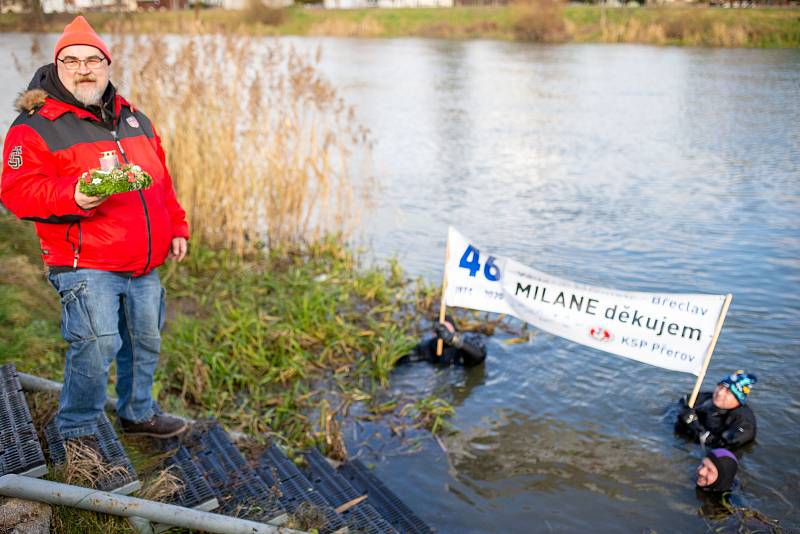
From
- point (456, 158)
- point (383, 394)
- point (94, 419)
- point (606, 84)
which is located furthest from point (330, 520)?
point (606, 84)

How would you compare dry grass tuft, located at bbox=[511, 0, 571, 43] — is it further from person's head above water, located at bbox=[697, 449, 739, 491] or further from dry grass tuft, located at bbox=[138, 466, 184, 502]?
dry grass tuft, located at bbox=[138, 466, 184, 502]

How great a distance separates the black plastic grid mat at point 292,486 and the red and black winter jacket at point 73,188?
4.62ft

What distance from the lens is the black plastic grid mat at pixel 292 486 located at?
3.98 meters

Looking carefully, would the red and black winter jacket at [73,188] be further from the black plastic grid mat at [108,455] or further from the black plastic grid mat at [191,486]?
the black plastic grid mat at [191,486]

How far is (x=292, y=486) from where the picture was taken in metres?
4.34

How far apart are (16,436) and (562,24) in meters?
42.9

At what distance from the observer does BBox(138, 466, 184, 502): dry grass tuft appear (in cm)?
360

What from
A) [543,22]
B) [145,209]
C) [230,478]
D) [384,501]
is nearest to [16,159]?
[145,209]

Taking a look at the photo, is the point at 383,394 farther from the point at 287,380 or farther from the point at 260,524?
the point at 260,524

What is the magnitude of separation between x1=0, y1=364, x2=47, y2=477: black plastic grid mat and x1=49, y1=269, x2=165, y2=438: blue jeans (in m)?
0.20

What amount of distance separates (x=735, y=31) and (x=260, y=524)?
120 feet

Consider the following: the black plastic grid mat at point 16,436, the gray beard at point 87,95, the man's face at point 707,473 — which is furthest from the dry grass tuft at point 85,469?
the man's face at point 707,473

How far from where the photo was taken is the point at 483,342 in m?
7.79

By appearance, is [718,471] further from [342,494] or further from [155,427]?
[155,427]
